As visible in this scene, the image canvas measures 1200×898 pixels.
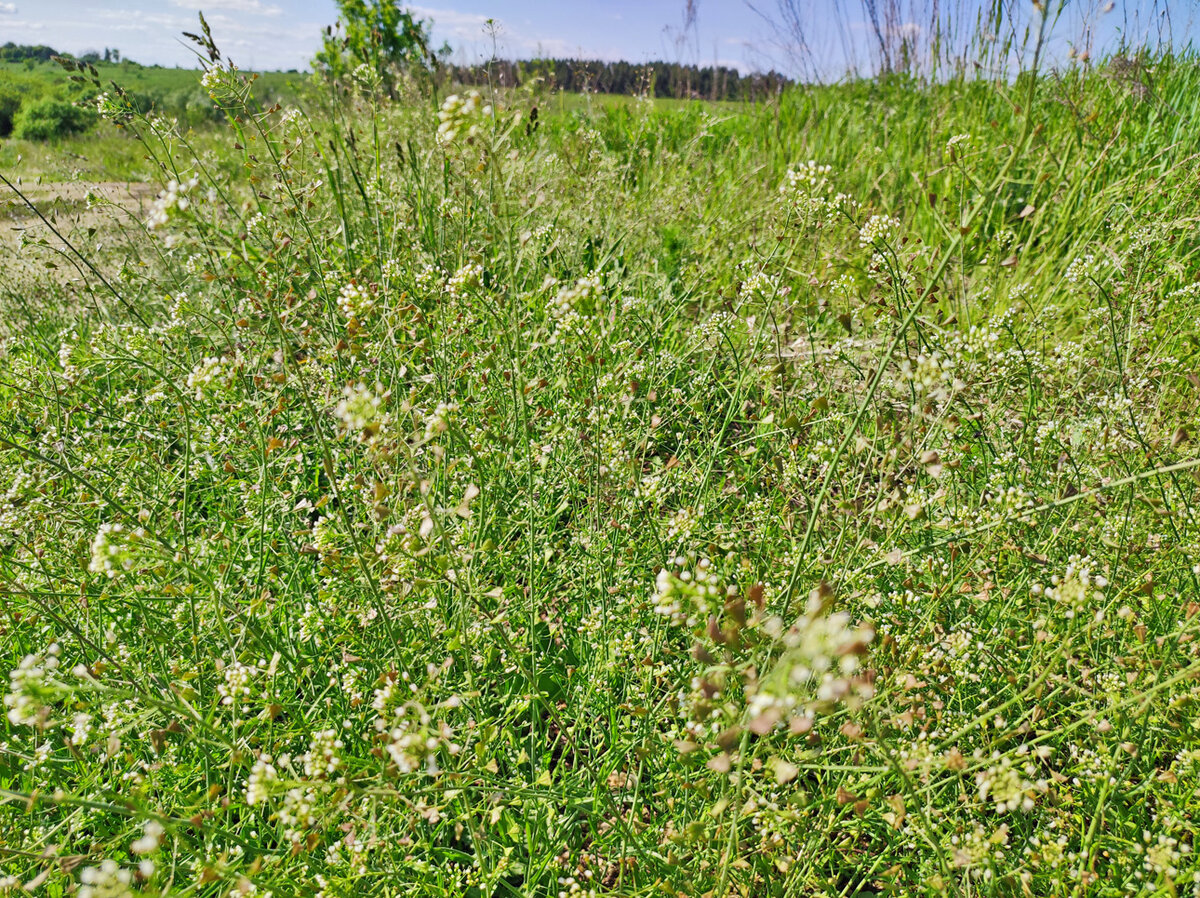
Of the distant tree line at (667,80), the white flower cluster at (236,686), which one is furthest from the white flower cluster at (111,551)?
the distant tree line at (667,80)

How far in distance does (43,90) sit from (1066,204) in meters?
25.5

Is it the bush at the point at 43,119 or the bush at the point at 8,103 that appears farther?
the bush at the point at 8,103

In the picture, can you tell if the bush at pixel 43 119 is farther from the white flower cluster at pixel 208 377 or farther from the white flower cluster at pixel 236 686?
the white flower cluster at pixel 236 686

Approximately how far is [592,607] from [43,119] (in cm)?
2167

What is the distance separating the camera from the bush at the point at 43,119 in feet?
52.0

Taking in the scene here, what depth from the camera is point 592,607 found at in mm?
1939

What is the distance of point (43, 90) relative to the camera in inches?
759

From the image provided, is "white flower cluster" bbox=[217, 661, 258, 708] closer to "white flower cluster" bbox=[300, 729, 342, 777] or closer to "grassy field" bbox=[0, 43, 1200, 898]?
"grassy field" bbox=[0, 43, 1200, 898]

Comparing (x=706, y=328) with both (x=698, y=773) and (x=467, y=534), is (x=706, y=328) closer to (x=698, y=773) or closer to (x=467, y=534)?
(x=467, y=534)

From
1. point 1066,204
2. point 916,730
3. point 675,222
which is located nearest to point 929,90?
point 1066,204

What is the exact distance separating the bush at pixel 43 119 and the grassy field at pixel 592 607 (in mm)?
18008

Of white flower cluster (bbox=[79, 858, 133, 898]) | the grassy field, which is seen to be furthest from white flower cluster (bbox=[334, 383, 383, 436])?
white flower cluster (bbox=[79, 858, 133, 898])

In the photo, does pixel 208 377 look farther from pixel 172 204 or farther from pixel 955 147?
pixel 955 147

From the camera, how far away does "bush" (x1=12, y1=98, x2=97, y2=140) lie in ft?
52.0
